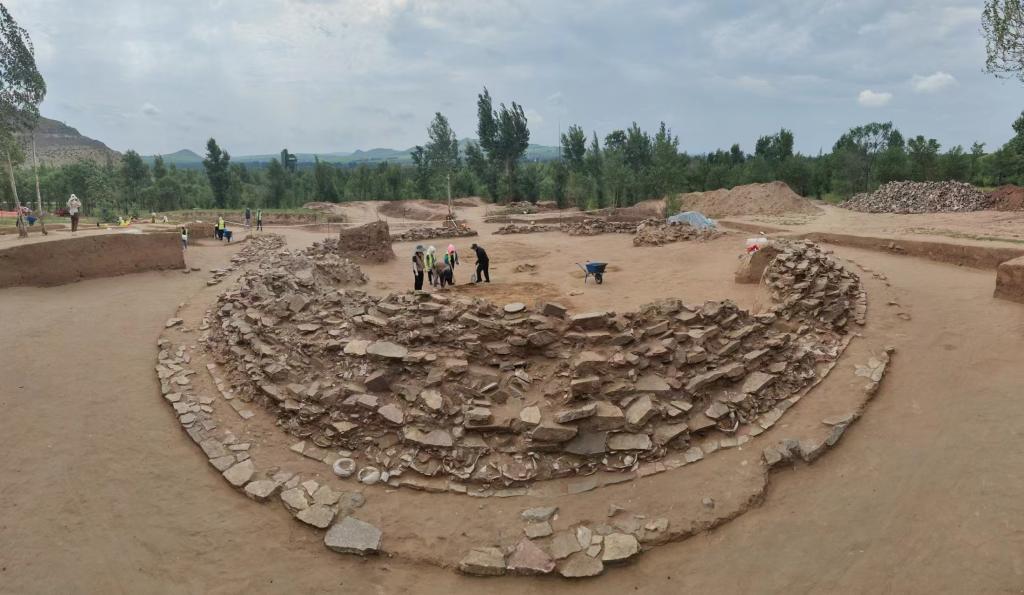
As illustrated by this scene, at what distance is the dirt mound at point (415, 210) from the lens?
4462 cm

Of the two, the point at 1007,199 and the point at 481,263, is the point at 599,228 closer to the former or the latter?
the point at 481,263

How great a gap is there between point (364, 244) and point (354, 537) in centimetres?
1563

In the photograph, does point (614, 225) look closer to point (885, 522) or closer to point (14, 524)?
point (885, 522)

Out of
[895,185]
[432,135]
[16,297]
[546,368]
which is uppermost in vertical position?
[432,135]

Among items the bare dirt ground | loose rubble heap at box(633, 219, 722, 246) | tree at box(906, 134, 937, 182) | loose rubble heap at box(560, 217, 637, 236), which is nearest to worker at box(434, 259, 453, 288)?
loose rubble heap at box(633, 219, 722, 246)

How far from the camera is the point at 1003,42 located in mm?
17328

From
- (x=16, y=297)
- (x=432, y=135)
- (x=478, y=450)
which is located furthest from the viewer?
(x=432, y=135)

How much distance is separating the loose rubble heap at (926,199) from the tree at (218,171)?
176ft

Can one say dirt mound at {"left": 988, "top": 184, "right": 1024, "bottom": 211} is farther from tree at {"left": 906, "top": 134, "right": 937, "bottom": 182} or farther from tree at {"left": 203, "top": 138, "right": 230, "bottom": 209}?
tree at {"left": 203, "top": 138, "right": 230, "bottom": 209}

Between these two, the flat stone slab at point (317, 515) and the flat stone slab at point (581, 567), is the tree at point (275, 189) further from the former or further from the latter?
the flat stone slab at point (581, 567)

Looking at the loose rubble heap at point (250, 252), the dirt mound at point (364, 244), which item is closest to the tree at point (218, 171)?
the loose rubble heap at point (250, 252)

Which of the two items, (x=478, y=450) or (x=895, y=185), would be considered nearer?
(x=478, y=450)

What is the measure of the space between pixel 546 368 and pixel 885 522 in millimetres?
4353

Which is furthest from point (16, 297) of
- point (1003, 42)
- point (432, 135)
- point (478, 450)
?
point (432, 135)
